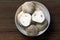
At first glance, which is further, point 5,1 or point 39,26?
point 5,1

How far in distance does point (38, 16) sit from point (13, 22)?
0.15 metres

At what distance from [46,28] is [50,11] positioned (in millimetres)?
129

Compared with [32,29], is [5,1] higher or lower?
higher

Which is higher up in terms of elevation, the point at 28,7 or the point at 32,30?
the point at 28,7

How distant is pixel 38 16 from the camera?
0.97 metres

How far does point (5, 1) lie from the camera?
3.52 ft

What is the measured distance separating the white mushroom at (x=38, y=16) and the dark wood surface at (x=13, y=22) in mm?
88

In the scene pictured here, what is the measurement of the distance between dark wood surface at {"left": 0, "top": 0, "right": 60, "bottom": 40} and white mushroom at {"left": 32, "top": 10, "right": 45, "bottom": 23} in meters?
0.09

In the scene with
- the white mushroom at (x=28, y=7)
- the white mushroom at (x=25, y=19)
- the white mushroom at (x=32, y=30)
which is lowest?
the white mushroom at (x=32, y=30)

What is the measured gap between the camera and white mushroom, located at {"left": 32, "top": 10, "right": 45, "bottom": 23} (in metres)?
0.96

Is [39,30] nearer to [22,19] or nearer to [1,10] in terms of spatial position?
[22,19]

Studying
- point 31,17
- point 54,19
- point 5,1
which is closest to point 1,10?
point 5,1

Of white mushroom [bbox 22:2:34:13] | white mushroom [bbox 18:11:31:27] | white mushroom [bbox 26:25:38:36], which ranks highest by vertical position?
white mushroom [bbox 22:2:34:13]

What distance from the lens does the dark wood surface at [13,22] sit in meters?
1.00
